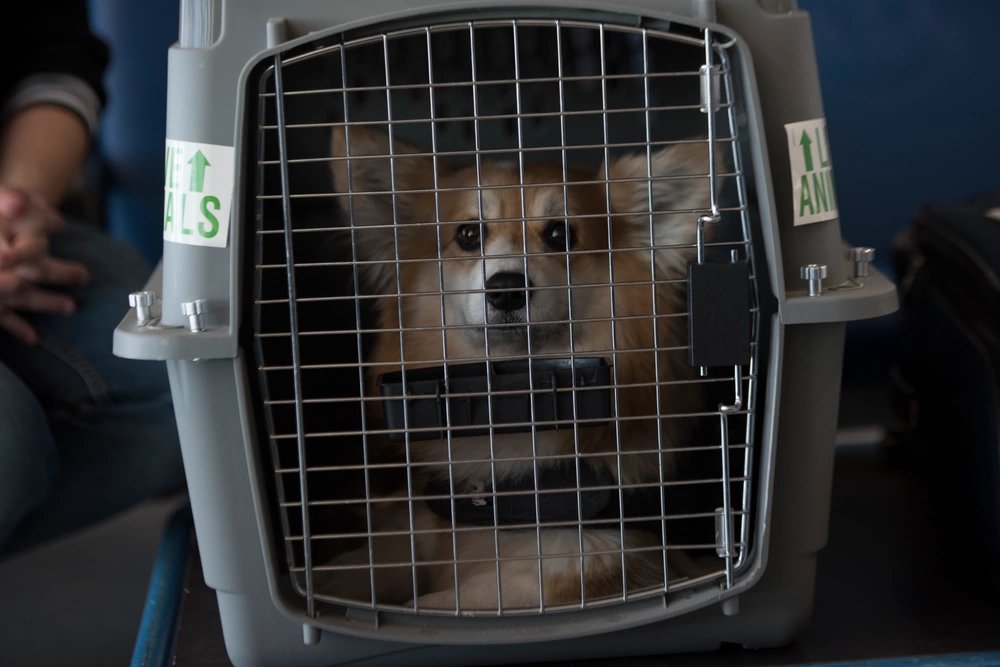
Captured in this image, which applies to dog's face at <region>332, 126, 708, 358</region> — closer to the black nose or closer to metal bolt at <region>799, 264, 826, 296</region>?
the black nose

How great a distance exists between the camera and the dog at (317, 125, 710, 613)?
984 millimetres

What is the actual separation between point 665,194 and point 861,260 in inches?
8.6

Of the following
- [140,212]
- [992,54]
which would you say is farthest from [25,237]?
[992,54]

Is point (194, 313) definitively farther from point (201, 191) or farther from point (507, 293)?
point (507, 293)

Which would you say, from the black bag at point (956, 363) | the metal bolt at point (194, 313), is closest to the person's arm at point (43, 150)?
the metal bolt at point (194, 313)

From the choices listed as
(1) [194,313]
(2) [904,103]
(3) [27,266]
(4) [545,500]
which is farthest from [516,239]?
(2) [904,103]

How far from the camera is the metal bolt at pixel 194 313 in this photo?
2.85 feet

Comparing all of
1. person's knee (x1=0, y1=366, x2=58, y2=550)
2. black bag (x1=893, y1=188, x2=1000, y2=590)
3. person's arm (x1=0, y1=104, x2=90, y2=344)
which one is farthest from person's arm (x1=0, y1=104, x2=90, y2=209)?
black bag (x1=893, y1=188, x2=1000, y2=590)

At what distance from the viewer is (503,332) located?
1108 millimetres

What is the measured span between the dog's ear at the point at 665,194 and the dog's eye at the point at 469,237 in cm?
17

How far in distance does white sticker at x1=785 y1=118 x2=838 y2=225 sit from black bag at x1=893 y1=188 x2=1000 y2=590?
41 centimetres

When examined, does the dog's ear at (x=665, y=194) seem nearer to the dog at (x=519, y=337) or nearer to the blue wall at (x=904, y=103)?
the dog at (x=519, y=337)

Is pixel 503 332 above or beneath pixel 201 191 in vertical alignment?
beneath

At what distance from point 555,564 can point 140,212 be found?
3.86 ft
